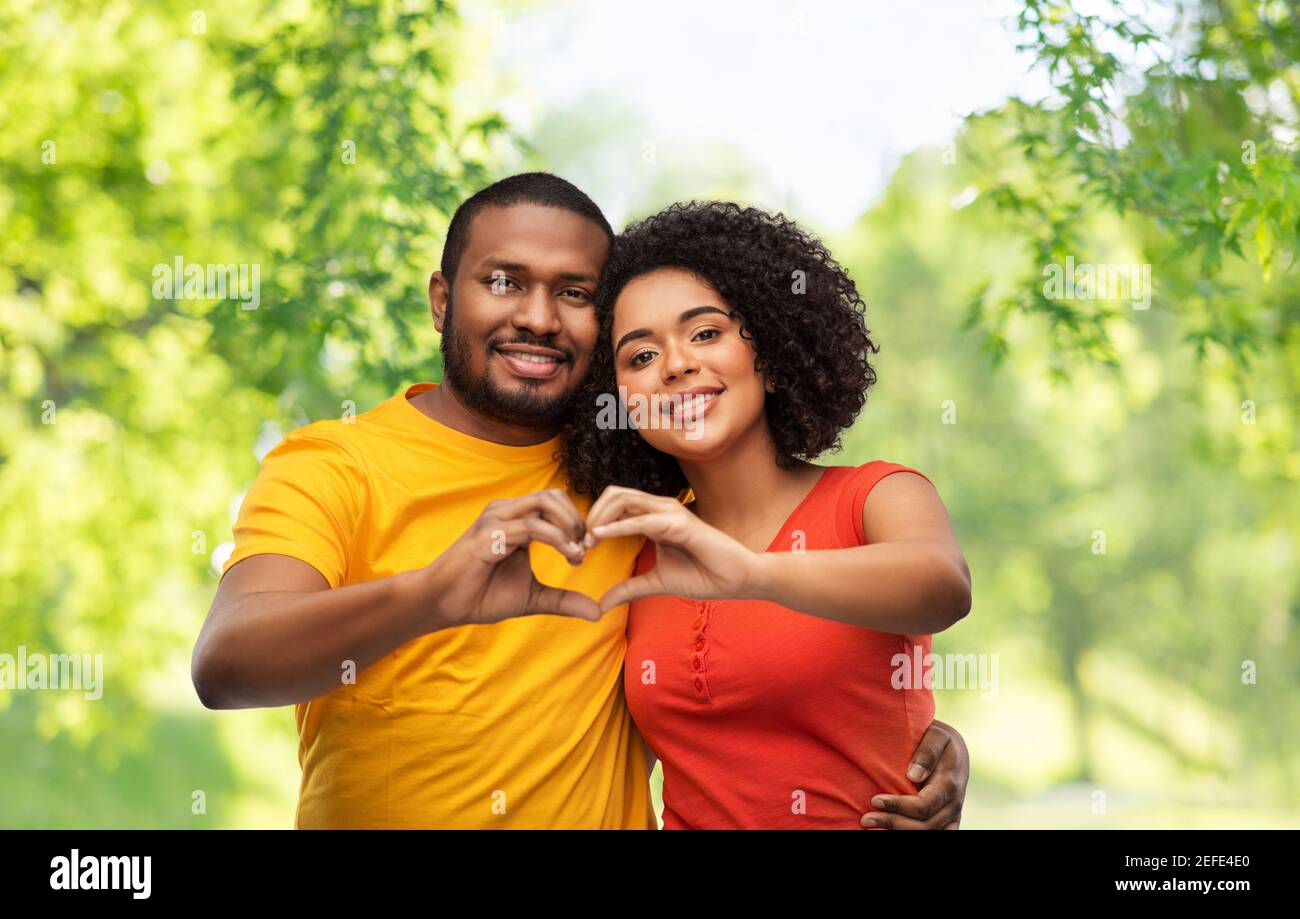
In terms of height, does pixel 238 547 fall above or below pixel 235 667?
above

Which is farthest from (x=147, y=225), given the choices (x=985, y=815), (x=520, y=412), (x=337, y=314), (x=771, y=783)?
(x=985, y=815)

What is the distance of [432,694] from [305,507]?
53 cm

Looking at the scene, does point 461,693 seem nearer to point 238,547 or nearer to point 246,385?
point 238,547

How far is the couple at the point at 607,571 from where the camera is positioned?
255cm

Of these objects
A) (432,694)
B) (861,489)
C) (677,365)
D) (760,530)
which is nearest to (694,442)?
(677,365)

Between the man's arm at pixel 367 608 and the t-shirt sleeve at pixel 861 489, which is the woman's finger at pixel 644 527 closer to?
the man's arm at pixel 367 608

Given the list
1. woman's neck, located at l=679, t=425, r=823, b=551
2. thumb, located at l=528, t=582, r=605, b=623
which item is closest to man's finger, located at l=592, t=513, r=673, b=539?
thumb, located at l=528, t=582, r=605, b=623


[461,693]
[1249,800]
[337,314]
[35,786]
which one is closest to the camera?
[461,693]

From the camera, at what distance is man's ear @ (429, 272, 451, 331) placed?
→ 3596 millimetres

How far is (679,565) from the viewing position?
8.29 ft

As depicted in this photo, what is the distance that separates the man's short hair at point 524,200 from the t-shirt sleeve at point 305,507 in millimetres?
723

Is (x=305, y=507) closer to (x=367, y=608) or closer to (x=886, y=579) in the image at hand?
(x=367, y=608)

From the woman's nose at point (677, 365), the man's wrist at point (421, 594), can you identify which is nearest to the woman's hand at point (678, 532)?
the man's wrist at point (421, 594)

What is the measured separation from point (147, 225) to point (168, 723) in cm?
1033
